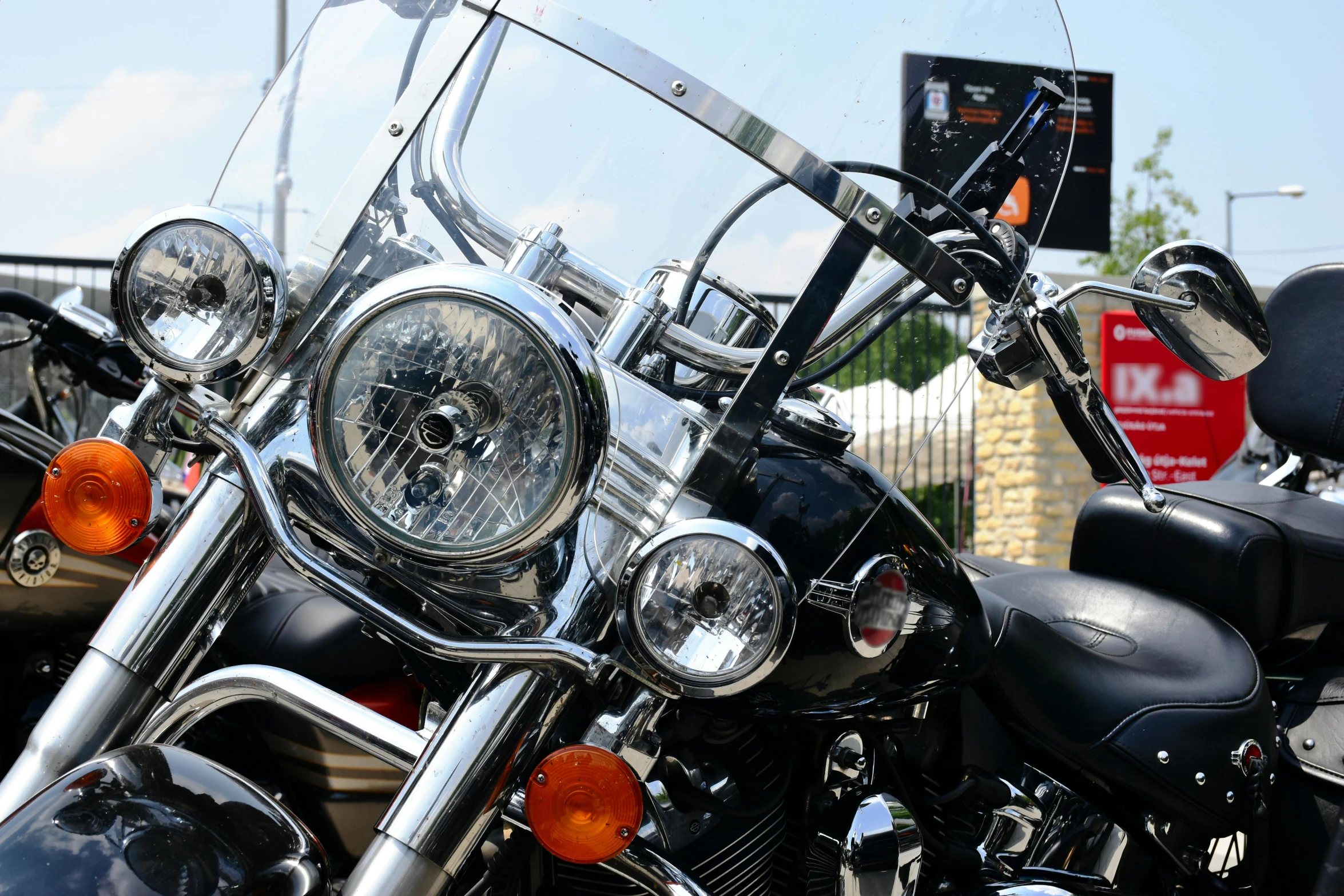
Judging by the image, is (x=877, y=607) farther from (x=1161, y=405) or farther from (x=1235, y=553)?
(x=1161, y=405)

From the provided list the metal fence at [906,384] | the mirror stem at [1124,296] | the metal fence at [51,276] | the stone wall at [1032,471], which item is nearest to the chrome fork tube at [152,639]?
the metal fence at [906,384]

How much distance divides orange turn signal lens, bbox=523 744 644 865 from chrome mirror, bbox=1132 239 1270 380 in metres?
0.87

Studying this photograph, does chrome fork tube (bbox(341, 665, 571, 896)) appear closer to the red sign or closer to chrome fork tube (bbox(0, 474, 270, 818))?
chrome fork tube (bbox(0, 474, 270, 818))

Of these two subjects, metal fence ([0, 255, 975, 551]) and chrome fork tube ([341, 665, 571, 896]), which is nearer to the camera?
chrome fork tube ([341, 665, 571, 896])

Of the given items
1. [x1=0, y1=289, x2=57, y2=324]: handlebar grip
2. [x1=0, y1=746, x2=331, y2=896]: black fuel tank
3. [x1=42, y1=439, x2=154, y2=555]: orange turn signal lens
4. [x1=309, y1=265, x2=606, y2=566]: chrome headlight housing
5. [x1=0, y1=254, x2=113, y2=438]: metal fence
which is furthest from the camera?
[x1=0, y1=254, x2=113, y2=438]: metal fence

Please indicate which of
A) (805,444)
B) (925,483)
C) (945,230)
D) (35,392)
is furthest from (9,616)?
(925,483)

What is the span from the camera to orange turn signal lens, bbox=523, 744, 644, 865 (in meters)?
1.17

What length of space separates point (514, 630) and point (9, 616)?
146 centimetres

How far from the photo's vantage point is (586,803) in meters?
1.18

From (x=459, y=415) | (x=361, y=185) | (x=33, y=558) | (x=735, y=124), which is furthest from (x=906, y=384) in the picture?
(x=33, y=558)

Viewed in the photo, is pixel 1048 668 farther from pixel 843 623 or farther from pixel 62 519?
pixel 62 519

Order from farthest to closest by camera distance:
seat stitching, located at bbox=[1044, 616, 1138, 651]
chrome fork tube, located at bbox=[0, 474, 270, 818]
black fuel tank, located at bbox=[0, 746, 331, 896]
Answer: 1. seat stitching, located at bbox=[1044, 616, 1138, 651]
2. chrome fork tube, located at bbox=[0, 474, 270, 818]
3. black fuel tank, located at bbox=[0, 746, 331, 896]

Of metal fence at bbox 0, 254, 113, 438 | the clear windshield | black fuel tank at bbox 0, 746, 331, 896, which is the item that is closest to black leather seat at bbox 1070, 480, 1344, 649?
the clear windshield

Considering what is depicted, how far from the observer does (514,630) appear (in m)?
1.24
